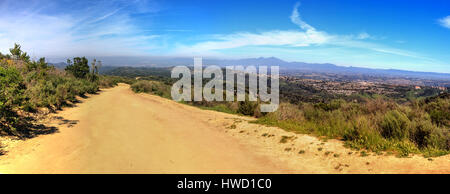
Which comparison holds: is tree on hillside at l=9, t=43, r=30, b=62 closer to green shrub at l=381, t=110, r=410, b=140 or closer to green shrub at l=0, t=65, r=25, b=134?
green shrub at l=0, t=65, r=25, b=134

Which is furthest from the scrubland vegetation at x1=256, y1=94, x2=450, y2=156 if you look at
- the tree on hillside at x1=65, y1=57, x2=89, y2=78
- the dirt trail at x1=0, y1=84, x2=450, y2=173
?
the tree on hillside at x1=65, y1=57, x2=89, y2=78

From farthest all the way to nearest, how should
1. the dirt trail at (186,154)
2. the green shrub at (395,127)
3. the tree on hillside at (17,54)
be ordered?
1. the tree on hillside at (17,54)
2. the green shrub at (395,127)
3. the dirt trail at (186,154)

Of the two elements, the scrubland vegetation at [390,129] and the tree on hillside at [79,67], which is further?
the tree on hillside at [79,67]

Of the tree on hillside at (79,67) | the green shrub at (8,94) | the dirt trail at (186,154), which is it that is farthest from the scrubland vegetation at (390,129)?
the tree on hillside at (79,67)

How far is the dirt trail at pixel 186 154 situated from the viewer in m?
4.99

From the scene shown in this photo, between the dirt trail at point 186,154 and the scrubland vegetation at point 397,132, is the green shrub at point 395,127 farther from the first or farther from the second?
the dirt trail at point 186,154

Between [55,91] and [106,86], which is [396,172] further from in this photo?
[106,86]

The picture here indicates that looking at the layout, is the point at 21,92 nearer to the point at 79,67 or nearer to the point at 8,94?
the point at 8,94

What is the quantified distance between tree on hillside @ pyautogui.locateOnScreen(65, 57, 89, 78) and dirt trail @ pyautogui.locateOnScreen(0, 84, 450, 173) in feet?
90.2

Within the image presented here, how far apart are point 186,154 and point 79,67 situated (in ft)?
114

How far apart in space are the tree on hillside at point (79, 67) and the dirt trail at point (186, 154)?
1083 inches

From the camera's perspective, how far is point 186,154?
6.25 m

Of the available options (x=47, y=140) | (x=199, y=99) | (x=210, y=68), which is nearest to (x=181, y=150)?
(x=47, y=140)

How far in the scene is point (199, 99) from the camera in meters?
19.4
